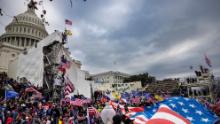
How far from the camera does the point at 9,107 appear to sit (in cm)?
1602

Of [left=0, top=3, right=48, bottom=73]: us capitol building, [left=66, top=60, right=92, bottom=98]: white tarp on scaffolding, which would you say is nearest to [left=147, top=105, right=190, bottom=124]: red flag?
[left=66, top=60, right=92, bottom=98]: white tarp on scaffolding

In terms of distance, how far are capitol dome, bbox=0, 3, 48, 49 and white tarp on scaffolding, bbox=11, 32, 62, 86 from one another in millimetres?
43102

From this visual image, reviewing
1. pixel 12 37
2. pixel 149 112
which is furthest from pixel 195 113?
pixel 12 37

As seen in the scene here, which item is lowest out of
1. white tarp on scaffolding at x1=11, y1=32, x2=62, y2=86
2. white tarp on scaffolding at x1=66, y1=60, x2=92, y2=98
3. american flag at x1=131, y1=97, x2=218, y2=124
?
american flag at x1=131, y1=97, x2=218, y2=124

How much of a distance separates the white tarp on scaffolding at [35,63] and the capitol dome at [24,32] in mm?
43102

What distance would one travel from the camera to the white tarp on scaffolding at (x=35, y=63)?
33.1m

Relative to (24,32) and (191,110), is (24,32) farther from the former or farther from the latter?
(191,110)

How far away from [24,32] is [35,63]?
5153 cm

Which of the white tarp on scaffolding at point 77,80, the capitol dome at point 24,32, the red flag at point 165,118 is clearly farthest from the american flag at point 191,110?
the capitol dome at point 24,32

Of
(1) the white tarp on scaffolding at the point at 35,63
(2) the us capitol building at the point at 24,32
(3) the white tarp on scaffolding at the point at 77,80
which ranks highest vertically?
(2) the us capitol building at the point at 24,32

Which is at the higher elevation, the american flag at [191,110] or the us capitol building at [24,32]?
the us capitol building at [24,32]

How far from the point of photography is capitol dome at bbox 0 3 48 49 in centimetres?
7962

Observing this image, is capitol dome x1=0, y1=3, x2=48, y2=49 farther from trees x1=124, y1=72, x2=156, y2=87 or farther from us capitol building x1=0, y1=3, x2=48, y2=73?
trees x1=124, y1=72, x2=156, y2=87

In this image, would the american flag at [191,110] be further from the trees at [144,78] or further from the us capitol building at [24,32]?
the trees at [144,78]
